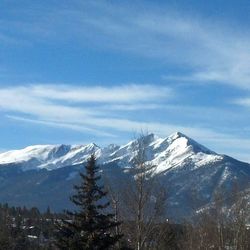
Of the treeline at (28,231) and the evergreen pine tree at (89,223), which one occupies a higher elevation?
the evergreen pine tree at (89,223)

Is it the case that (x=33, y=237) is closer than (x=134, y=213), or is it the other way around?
(x=134, y=213)

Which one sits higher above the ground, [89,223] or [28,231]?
[89,223]

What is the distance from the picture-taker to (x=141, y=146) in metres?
37.3

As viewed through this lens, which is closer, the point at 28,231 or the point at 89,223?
the point at 89,223

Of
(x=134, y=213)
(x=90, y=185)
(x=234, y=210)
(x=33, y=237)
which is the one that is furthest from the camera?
(x=33, y=237)

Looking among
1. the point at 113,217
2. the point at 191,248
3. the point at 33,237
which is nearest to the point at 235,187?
the point at 191,248

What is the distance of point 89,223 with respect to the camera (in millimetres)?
37656

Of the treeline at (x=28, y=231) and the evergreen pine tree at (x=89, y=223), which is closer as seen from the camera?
the evergreen pine tree at (x=89, y=223)

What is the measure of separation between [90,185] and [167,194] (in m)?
4.92

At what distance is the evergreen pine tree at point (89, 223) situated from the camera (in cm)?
3722

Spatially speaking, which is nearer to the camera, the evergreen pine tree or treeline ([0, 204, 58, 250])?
the evergreen pine tree

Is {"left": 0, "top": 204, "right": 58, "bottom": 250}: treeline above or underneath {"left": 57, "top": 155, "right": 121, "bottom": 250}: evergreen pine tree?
underneath

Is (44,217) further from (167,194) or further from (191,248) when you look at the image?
(167,194)

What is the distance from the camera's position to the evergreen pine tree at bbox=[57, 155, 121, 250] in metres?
37.2
